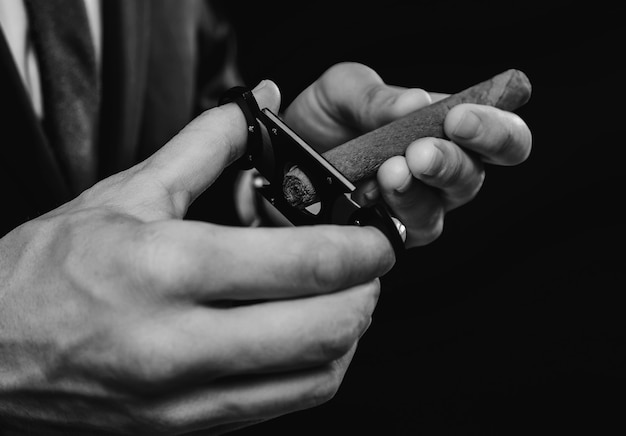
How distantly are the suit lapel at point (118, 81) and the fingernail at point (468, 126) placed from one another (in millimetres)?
814

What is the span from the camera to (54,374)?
61 cm

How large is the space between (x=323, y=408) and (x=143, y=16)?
1.13 metres

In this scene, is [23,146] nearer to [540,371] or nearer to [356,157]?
[356,157]

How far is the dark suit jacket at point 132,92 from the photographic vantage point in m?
1.14

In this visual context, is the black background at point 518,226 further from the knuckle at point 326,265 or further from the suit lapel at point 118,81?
the knuckle at point 326,265

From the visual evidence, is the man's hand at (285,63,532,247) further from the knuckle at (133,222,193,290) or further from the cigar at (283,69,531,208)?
the knuckle at (133,222,193,290)

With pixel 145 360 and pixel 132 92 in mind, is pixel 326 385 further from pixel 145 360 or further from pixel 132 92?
pixel 132 92

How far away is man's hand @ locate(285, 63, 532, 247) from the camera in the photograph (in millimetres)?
909

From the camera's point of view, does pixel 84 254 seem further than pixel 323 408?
No

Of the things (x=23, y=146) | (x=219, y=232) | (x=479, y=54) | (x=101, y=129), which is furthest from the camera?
(x=479, y=54)

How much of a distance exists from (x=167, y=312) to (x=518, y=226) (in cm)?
156

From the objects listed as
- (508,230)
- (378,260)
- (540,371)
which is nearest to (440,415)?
(540,371)

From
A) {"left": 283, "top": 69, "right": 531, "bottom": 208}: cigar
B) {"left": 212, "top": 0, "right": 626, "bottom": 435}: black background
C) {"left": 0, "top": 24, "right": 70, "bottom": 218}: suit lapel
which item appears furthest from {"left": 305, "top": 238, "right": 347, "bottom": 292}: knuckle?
{"left": 212, "top": 0, "right": 626, "bottom": 435}: black background

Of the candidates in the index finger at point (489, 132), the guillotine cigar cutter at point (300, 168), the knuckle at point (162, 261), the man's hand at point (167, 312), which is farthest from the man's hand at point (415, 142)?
the knuckle at point (162, 261)
